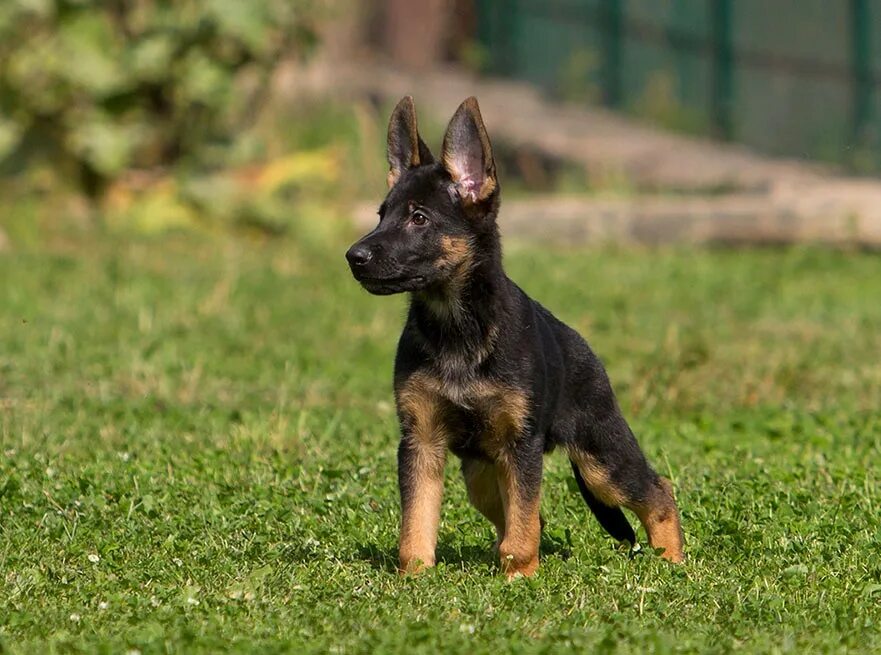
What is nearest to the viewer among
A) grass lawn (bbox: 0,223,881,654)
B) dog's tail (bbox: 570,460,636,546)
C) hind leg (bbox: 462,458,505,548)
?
grass lawn (bbox: 0,223,881,654)

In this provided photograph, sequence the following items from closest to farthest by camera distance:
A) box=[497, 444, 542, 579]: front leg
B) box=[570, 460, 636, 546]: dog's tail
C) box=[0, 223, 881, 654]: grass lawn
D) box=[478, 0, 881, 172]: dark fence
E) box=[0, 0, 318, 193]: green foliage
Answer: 1. box=[0, 223, 881, 654]: grass lawn
2. box=[497, 444, 542, 579]: front leg
3. box=[570, 460, 636, 546]: dog's tail
4. box=[0, 0, 318, 193]: green foliage
5. box=[478, 0, 881, 172]: dark fence

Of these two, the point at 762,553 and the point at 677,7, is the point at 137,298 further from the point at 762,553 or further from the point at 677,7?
the point at 677,7

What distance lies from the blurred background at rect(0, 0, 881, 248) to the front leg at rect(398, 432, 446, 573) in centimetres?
954

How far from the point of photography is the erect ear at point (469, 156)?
6.44 m

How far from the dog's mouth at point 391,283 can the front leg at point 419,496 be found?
53cm

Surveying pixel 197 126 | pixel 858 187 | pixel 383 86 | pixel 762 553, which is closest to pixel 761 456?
pixel 762 553

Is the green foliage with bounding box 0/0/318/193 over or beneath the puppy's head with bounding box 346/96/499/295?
beneath

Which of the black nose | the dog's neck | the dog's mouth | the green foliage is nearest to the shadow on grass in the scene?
the dog's neck

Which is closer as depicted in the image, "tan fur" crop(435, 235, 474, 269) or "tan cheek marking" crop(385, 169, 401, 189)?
"tan fur" crop(435, 235, 474, 269)

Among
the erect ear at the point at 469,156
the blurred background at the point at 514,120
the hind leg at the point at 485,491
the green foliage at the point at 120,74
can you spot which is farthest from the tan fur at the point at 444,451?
the green foliage at the point at 120,74

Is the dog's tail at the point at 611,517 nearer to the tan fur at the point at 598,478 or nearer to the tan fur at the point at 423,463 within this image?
the tan fur at the point at 598,478

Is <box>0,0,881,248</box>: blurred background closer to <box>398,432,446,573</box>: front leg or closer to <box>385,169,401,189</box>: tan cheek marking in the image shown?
<box>385,169,401,189</box>: tan cheek marking

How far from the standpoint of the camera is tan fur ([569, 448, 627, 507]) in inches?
263

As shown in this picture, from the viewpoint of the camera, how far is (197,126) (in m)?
16.6
